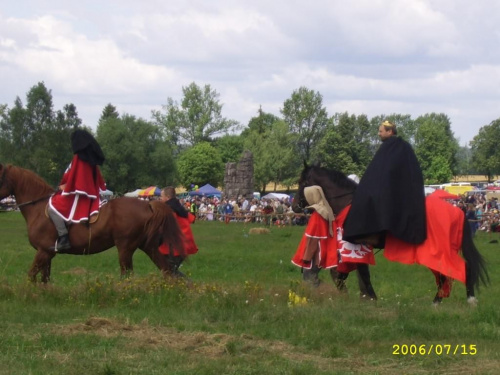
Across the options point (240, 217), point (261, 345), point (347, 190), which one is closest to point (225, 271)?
point (347, 190)

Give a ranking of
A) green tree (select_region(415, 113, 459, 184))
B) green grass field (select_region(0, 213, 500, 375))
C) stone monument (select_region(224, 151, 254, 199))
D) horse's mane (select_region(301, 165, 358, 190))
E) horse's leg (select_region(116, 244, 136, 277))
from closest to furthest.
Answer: green grass field (select_region(0, 213, 500, 375)), horse's mane (select_region(301, 165, 358, 190)), horse's leg (select_region(116, 244, 136, 277)), stone monument (select_region(224, 151, 254, 199)), green tree (select_region(415, 113, 459, 184))

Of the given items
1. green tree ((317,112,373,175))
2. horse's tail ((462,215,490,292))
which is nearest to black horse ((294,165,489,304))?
horse's tail ((462,215,490,292))

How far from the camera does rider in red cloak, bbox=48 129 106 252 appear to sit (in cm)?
1279

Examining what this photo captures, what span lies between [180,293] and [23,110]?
8217 centimetres

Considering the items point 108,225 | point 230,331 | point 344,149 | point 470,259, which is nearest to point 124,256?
point 108,225

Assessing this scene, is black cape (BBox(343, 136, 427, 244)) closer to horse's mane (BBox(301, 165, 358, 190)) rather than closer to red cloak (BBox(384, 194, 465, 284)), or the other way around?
red cloak (BBox(384, 194, 465, 284))

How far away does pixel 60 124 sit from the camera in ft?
291

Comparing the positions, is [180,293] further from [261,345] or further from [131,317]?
[261,345]

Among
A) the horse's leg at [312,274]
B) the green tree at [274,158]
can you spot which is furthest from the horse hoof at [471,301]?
the green tree at [274,158]

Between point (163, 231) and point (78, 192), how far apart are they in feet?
4.88

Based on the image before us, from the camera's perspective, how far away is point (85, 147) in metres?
13.0

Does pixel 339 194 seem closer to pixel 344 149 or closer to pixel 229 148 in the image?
pixel 344 149

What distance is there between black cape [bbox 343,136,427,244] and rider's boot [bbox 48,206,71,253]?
436cm

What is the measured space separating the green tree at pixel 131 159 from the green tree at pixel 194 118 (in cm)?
1922
